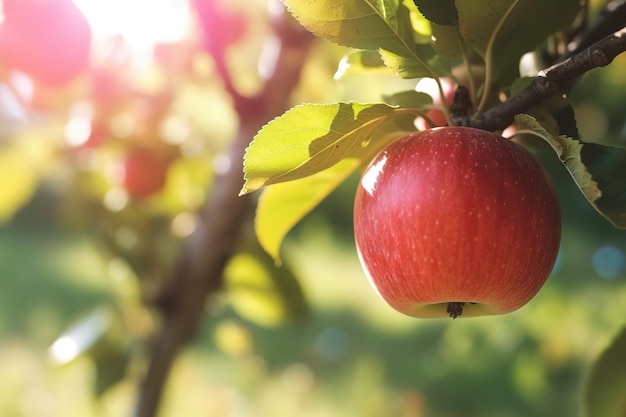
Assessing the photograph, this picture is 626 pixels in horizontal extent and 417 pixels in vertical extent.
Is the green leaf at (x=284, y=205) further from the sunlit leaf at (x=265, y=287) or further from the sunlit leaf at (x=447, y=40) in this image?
the sunlit leaf at (x=265, y=287)

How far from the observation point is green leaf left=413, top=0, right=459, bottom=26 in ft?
1.11

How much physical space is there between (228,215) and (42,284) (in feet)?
3.96

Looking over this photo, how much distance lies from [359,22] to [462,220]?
0.40 feet

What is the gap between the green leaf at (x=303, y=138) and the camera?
35 centimetres

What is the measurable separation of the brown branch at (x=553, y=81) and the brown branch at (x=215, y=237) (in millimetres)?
432

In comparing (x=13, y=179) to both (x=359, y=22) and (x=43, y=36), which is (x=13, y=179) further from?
(x=359, y=22)

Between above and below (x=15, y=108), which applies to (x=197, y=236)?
below

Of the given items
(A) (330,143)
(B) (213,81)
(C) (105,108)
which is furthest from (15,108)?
(A) (330,143)

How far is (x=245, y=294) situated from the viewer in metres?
0.94

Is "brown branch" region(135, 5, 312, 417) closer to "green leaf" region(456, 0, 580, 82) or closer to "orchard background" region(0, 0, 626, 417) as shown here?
"orchard background" region(0, 0, 626, 417)

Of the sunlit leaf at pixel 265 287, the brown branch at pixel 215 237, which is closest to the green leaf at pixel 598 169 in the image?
the brown branch at pixel 215 237

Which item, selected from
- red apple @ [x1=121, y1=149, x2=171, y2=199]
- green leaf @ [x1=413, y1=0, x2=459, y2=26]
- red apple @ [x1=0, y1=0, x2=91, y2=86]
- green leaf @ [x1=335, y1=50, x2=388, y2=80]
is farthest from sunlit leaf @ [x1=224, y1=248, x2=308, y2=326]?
green leaf @ [x1=413, y1=0, x2=459, y2=26]

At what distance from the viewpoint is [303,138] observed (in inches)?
14.0

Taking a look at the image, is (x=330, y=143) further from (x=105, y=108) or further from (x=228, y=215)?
(x=105, y=108)
